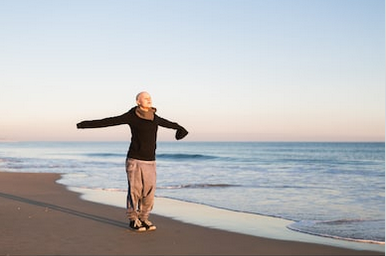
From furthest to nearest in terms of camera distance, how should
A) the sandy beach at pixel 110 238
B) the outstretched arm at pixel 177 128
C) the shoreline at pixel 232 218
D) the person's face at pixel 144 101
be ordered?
A: the outstretched arm at pixel 177 128, the person's face at pixel 144 101, the shoreline at pixel 232 218, the sandy beach at pixel 110 238

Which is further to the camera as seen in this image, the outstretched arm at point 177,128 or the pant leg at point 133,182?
the outstretched arm at point 177,128

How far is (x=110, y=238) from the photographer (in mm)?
6656

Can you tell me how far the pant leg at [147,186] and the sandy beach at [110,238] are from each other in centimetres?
34

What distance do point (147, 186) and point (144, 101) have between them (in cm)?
113

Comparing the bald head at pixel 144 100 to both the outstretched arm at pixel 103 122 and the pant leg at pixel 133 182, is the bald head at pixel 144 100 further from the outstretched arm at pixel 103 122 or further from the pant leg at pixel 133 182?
the pant leg at pixel 133 182

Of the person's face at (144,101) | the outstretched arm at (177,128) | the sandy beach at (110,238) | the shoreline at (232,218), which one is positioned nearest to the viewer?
the sandy beach at (110,238)

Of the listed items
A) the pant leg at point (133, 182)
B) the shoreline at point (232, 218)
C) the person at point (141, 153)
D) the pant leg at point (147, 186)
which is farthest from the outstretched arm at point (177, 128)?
the shoreline at point (232, 218)

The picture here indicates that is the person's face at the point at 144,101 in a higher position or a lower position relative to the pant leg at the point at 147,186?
higher

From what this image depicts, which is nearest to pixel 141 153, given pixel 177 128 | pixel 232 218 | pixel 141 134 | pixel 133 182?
pixel 141 134

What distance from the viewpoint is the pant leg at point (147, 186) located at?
7.06 m

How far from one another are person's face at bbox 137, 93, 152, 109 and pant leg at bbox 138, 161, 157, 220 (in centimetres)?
75

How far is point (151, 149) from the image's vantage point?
7094 mm

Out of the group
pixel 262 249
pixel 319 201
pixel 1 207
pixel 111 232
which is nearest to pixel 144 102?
pixel 111 232

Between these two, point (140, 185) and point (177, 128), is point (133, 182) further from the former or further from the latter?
point (177, 128)
